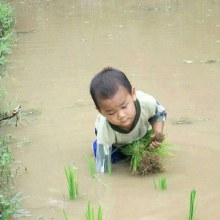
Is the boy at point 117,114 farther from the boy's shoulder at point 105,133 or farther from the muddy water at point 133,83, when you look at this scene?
the muddy water at point 133,83

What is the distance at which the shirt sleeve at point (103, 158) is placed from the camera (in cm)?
332

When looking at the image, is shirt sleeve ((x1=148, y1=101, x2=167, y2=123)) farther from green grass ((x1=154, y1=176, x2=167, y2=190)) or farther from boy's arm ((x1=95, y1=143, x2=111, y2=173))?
green grass ((x1=154, y1=176, x2=167, y2=190))

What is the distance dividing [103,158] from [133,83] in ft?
6.46

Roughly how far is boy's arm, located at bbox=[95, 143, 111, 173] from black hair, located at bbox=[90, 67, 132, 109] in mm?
443

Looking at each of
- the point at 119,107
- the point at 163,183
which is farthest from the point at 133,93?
the point at 163,183

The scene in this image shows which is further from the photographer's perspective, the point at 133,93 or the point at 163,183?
the point at 133,93

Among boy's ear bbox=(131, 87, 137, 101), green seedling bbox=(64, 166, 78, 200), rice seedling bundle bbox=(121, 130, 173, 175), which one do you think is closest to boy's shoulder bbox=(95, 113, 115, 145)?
rice seedling bundle bbox=(121, 130, 173, 175)

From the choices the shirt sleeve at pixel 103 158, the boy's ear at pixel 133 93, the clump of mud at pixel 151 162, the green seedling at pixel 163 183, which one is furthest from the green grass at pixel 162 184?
the boy's ear at pixel 133 93

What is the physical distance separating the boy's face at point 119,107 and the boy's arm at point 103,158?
0.28 m

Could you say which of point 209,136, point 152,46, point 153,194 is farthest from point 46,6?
point 153,194

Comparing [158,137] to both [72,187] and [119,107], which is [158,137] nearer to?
[119,107]

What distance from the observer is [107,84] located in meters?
2.96

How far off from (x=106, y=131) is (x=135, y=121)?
20cm

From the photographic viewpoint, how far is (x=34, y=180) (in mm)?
3279
